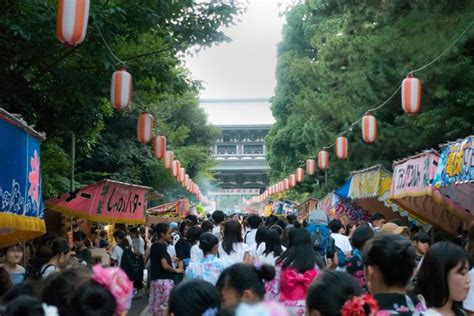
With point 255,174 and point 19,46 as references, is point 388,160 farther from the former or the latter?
point 255,174

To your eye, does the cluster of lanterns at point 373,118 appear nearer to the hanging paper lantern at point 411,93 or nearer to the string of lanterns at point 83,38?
the hanging paper lantern at point 411,93

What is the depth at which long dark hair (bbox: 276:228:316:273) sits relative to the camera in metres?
6.17

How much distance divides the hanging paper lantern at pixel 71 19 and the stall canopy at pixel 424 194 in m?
6.28

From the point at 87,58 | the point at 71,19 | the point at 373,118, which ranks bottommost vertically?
the point at 373,118

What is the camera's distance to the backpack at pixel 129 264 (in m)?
13.2

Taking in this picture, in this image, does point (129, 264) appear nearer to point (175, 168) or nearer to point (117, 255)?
point (117, 255)

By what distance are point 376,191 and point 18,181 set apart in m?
9.96

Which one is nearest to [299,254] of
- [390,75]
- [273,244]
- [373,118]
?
[273,244]

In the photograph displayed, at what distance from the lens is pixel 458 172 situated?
9398 millimetres

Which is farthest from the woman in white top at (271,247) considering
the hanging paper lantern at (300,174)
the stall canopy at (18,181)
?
the hanging paper lantern at (300,174)

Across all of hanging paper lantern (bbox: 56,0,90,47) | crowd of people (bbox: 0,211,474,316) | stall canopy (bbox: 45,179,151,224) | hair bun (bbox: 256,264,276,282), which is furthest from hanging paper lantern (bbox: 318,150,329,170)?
hair bun (bbox: 256,264,276,282)

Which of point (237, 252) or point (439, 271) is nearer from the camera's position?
point (439, 271)

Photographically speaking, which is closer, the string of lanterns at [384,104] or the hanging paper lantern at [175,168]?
the string of lanterns at [384,104]

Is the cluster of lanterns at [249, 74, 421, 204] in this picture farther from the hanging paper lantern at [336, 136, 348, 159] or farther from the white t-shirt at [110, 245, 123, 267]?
the white t-shirt at [110, 245, 123, 267]
